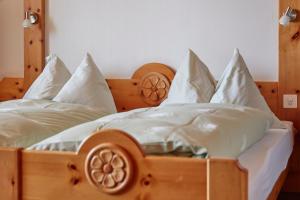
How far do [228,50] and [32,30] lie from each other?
58.9 inches

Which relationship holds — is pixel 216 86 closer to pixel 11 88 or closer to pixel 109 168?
pixel 109 168

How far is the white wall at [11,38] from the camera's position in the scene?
11.7 feet

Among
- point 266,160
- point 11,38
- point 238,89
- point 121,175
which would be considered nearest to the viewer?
point 121,175

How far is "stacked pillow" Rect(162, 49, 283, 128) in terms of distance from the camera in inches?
100

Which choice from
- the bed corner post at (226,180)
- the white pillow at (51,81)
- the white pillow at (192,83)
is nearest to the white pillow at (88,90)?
the white pillow at (51,81)

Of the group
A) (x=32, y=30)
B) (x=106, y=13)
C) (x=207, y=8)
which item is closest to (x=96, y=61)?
(x=106, y=13)

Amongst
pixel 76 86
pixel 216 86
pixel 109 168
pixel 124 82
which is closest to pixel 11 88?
pixel 76 86

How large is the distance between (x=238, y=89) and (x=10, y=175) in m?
1.48

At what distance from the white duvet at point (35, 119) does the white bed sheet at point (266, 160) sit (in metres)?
0.86

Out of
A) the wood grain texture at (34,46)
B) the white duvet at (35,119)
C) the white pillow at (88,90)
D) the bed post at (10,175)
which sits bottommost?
the bed post at (10,175)

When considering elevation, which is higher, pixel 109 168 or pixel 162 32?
pixel 162 32

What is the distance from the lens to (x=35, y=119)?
6.95ft

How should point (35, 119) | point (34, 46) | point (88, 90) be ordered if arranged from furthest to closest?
point (34, 46) → point (88, 90) → point (35, 119)

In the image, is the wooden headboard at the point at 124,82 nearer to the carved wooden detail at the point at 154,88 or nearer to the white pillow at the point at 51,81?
the carved wooden detail at the point at 154,88
